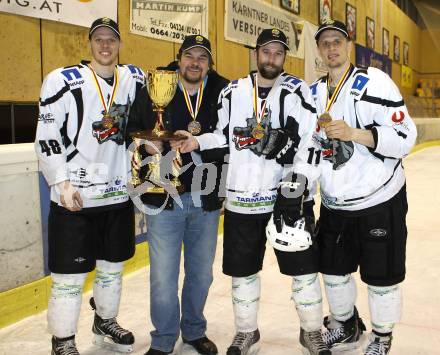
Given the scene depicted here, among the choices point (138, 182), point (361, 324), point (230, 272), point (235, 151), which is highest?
point (235, 151)

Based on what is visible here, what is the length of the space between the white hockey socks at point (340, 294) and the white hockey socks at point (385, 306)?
0.59 ft

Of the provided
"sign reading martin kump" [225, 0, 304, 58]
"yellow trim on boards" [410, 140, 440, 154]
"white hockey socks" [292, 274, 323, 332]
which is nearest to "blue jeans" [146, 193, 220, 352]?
"white hockey socks" [292, 274, 323, 332]

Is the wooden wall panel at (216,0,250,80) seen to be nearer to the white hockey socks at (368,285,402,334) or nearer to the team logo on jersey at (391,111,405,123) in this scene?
the team logo on jersey at (391,111,405,123)

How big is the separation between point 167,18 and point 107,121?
11.9 feet

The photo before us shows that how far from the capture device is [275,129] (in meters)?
2.36

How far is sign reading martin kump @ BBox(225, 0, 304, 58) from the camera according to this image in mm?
7191

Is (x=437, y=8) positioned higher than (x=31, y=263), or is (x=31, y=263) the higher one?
(x=437, y=8)

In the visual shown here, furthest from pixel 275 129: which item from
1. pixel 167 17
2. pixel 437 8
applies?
pixel 437 8

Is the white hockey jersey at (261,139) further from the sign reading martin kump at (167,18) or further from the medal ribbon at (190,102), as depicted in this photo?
the sign reading martin kump at (167,18)

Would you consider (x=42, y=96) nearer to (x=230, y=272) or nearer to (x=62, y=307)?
(x=62, y=307)

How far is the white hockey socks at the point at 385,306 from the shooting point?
242 centimetres

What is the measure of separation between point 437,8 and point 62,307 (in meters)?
25.1

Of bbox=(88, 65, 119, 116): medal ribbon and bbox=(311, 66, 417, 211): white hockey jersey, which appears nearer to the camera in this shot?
bbox=(311, 66, 417, 211): white hockey jersey

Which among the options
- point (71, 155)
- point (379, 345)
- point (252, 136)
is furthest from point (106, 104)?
point (379, 345)
